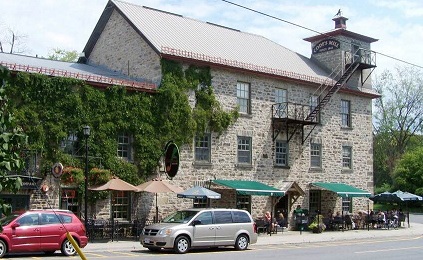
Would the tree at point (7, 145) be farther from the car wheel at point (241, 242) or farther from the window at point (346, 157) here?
the window at point (346, 157)

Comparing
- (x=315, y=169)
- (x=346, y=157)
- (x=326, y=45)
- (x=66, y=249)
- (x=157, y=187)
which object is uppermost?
(x=326, y=45)

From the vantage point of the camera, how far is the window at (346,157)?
121ft

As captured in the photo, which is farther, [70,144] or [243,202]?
[243,202]

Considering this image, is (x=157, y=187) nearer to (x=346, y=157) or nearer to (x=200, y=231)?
(x=200, y=231)

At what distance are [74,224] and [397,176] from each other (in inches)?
1808

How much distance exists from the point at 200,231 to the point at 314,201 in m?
15.4

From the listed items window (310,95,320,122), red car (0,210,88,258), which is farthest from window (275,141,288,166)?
red car (0,210,88,258)

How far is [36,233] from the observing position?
60.7 ft

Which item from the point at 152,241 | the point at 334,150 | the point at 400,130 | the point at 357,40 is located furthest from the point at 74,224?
the point at 400,130

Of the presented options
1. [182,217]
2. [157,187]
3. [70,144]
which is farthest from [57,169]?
[182,217]

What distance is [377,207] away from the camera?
60.1m

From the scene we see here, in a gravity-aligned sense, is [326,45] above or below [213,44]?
above

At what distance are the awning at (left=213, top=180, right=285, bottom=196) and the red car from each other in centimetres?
1057

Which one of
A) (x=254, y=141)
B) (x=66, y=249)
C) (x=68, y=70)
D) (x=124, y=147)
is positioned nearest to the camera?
(x=66, y=249)
